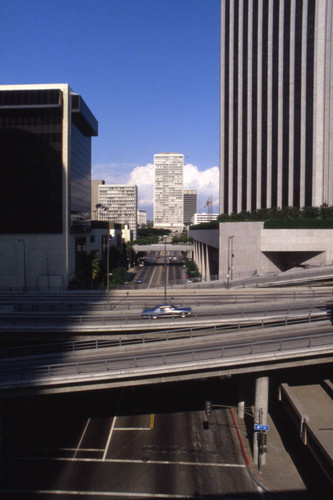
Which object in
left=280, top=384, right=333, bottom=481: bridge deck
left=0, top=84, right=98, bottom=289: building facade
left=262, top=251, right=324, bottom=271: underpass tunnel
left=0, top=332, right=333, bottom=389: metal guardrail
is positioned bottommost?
left=280, top=384, right=333, bottom=481: bridge deck

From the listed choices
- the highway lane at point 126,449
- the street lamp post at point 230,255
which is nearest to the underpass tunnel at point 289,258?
the street lamp post at point 230,255

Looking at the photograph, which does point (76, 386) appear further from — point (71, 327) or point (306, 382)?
point (306, 382)

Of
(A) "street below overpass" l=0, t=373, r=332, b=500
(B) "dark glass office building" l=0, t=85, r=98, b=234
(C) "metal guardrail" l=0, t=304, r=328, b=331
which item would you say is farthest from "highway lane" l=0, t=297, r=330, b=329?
(B) "dark glass office building" l=0, t=85, r=98, b=234

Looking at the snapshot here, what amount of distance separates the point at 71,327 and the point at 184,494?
12.6m

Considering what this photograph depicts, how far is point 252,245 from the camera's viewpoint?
2184 inches

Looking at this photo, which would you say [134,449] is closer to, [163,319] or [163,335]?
[163,335]

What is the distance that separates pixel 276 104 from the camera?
8888 centimetres

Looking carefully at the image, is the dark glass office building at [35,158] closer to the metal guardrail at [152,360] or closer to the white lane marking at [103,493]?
the metal guardrail at [152,360]

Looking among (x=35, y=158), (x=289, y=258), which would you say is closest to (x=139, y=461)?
(x=289, y=258)

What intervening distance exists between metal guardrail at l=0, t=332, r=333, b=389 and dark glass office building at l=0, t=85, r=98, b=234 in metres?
37.8

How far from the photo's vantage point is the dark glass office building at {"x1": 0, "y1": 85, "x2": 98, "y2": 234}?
183 feet

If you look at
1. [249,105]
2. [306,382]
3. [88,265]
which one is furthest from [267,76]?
[306,382]

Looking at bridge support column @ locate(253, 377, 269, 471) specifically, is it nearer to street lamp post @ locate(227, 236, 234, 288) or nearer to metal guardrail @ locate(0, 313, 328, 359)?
metal guardrail @ locate(0, 313, 328, 359)

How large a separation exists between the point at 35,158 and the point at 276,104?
57804mm
